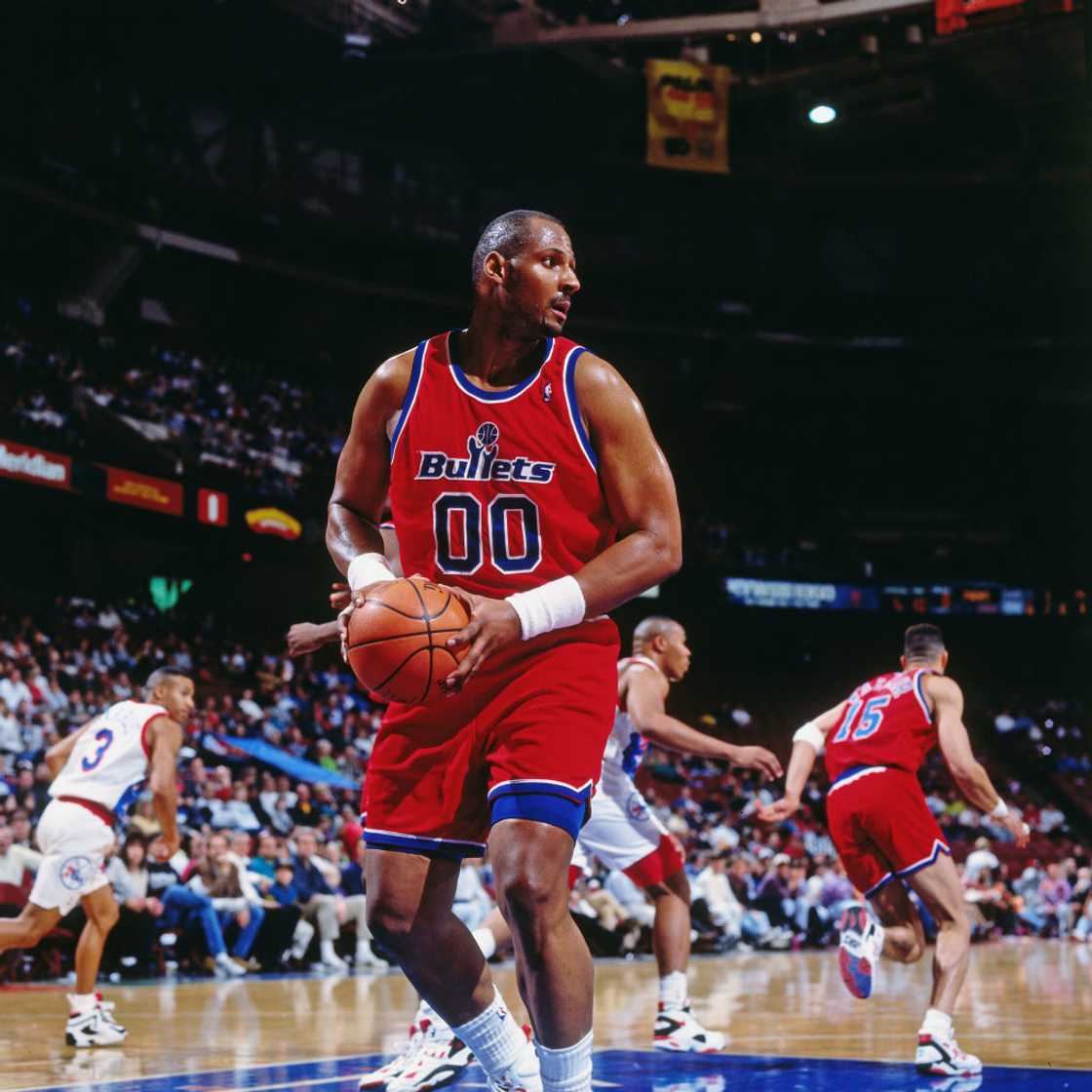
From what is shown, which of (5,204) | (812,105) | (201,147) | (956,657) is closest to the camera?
(5,204)

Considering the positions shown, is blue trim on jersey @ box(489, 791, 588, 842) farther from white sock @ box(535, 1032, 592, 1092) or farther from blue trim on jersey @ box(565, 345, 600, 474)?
blue trim on jersey @ box(565, 345, 600, 474)

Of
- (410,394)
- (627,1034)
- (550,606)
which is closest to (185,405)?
(627,1034)

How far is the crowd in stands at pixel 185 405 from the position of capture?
74.1 feet

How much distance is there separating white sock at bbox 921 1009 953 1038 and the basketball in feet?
12.5

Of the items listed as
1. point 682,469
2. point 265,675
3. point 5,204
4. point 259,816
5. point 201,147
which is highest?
point 201,147

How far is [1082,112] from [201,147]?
19667mm

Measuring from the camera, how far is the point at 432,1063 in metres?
5.64

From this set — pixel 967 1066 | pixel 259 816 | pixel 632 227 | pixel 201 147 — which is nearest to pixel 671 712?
pixel 632 227

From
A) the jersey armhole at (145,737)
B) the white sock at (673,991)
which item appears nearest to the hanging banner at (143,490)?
the jersey armhole at (145,737)

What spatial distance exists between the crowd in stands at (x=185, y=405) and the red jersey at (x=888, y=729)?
16.3 m

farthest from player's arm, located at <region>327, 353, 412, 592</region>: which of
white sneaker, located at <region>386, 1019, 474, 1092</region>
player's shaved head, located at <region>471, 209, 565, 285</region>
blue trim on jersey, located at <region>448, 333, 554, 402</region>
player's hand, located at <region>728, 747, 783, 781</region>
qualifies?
player's hand, located at <region>728, 747, 783, 781</region>

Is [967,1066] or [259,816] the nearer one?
[967,1066]

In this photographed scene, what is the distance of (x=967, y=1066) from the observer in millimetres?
6211

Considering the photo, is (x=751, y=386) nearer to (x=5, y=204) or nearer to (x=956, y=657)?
(x=956, y=657)
